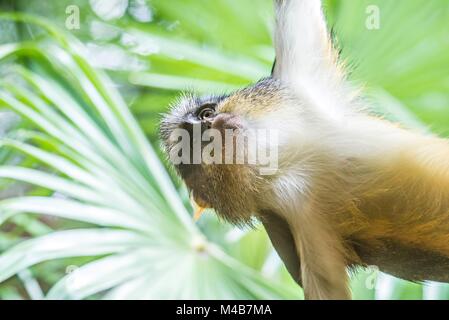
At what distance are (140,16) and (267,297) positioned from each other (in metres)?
0.73

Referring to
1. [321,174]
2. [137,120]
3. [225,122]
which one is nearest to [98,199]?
[137,120]

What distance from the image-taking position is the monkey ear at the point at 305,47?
4.08ft

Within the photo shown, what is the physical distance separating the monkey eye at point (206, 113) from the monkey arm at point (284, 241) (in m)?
0.21

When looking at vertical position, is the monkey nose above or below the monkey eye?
below

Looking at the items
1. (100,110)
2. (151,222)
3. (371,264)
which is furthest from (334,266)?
(100,110)

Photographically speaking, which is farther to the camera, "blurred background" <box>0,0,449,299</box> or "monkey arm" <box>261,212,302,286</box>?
"blurred background" <box>0,0,449,299</box>

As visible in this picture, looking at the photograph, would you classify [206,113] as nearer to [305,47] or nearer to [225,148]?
[225,148]

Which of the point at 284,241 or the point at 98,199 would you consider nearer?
the point at 284,241

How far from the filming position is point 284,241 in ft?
3.99

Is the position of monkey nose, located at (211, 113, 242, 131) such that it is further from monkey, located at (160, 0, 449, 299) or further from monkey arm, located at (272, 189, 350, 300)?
monkey arm, located at (272, 189, 350, 300)

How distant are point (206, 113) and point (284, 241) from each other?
281 mm

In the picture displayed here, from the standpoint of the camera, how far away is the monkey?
1.14 metres

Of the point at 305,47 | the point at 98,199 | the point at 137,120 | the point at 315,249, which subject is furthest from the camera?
the point at 137,120

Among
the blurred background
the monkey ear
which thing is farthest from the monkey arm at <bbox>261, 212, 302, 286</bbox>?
the monkey ear
